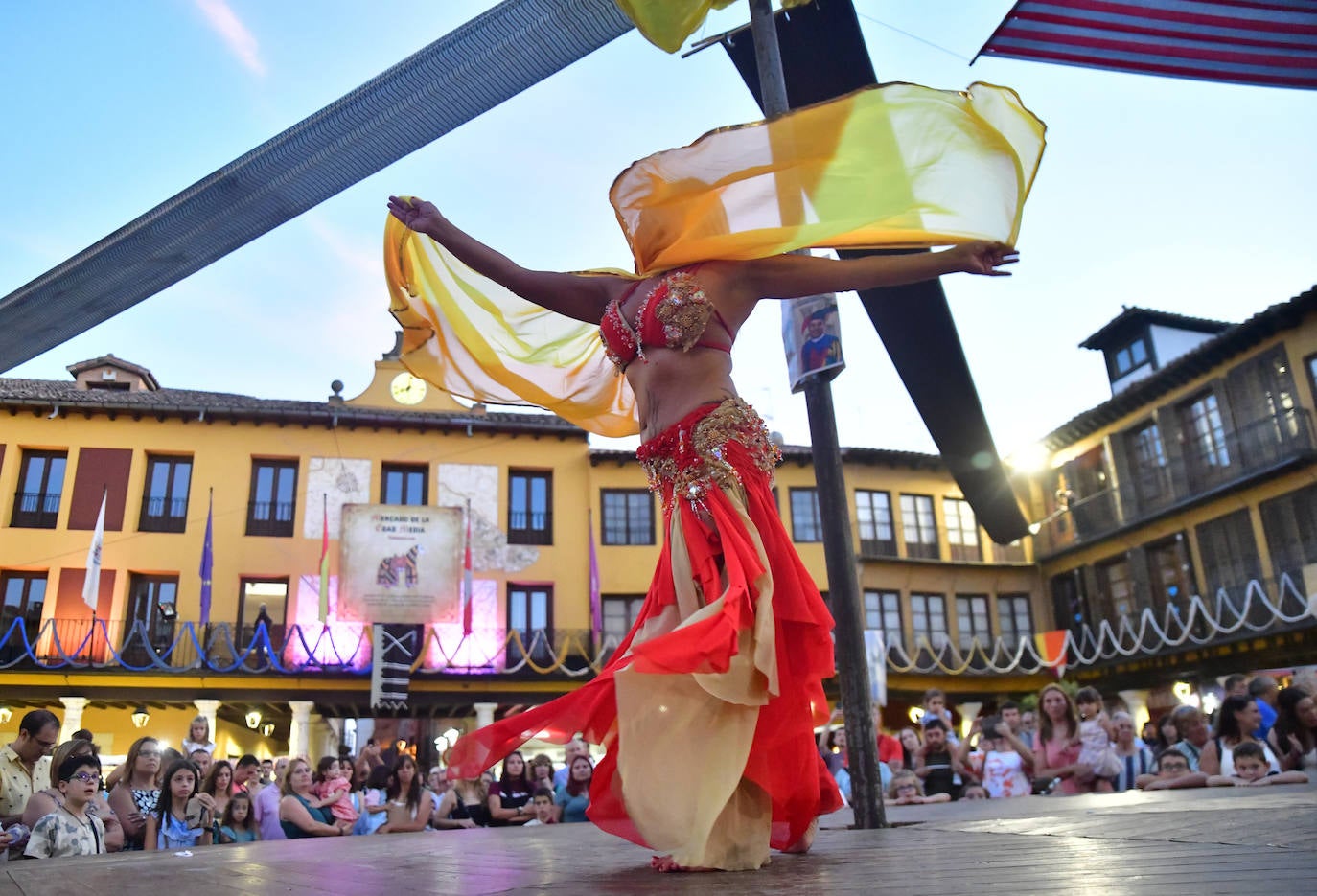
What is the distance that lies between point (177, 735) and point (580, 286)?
83.7 feet

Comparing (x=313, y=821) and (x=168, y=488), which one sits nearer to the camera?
(x=313, y=821)

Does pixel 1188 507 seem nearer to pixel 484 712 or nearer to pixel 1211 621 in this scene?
pixel 1211 621

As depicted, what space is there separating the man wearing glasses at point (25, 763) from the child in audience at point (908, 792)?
212 inches

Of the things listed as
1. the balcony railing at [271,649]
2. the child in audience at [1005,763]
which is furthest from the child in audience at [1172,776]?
the balcony railing at [271,649]

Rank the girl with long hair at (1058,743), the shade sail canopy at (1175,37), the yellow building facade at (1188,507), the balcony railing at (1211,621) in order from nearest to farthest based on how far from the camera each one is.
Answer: the shade sail canopy at (1175,37) < the girl with long hair at (1058,743) < the balcony railing at (1211,621) < the yellow building facade at (1188,507)

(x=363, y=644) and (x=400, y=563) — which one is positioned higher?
(x=400, y=563)

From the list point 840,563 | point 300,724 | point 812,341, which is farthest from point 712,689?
point 300,724

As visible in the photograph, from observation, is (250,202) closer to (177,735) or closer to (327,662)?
(327,662)

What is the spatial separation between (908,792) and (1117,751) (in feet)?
5.35

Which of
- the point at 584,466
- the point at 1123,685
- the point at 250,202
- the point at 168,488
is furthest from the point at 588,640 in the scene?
the point at 250,202

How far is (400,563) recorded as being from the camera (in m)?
24.5

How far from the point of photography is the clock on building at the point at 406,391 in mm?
28344

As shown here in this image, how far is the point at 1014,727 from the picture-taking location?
9789 millimetres

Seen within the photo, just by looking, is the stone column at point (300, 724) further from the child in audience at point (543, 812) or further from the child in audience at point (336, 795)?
the child in audience at point (543, 812)
